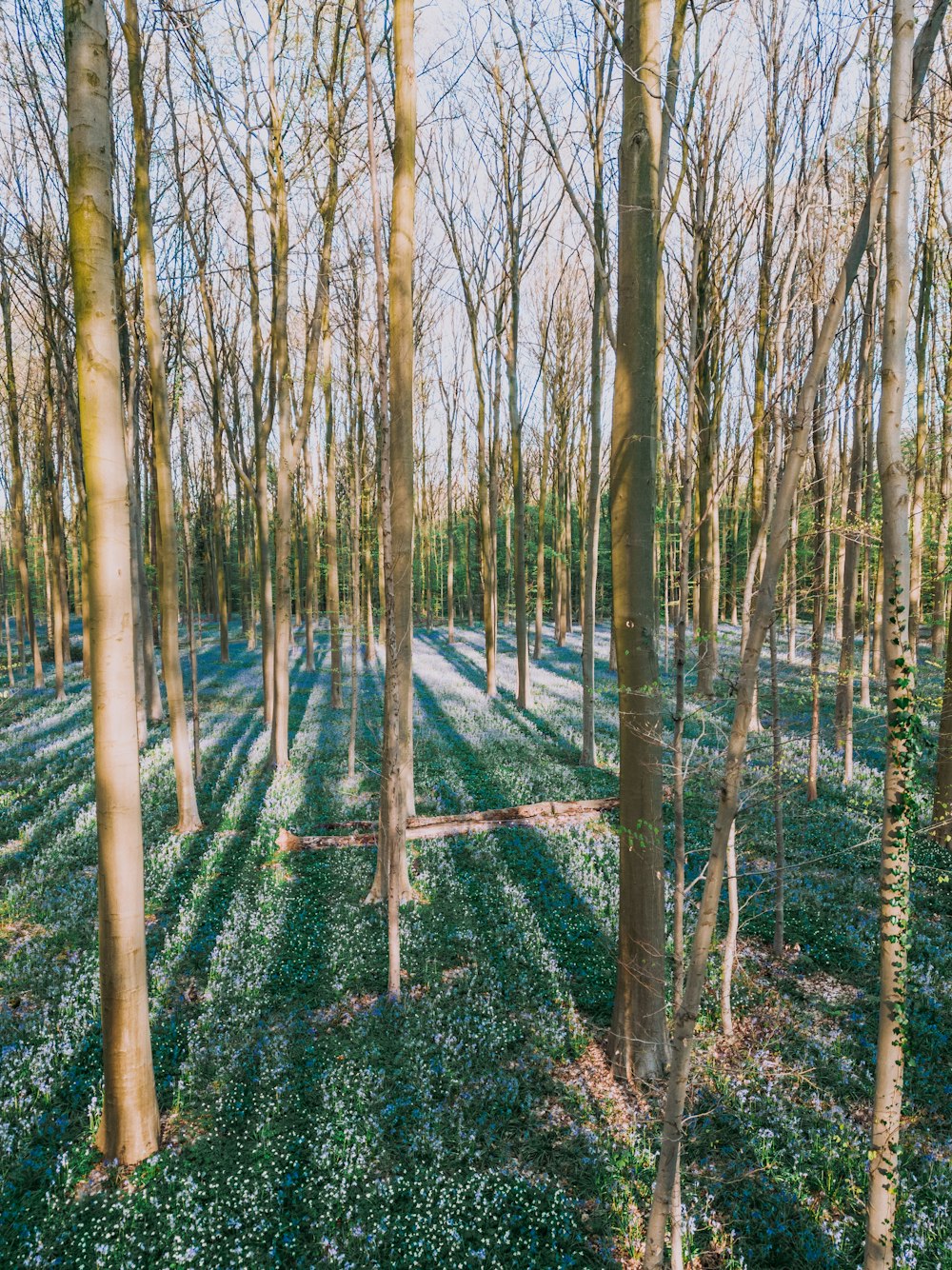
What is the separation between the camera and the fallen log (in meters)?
10.0

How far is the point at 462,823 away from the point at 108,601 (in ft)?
24.5

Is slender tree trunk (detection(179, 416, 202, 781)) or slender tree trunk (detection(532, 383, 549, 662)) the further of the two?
slender tree trunk (detection(532, 383, 549, 662))

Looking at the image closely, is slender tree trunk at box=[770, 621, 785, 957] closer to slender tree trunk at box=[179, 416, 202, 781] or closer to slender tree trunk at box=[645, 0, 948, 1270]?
slender tree trunk at box=[645, 0, 948, 1270]

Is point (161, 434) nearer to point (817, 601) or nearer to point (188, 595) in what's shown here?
point (188, 595)

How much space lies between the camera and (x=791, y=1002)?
20.1 ft

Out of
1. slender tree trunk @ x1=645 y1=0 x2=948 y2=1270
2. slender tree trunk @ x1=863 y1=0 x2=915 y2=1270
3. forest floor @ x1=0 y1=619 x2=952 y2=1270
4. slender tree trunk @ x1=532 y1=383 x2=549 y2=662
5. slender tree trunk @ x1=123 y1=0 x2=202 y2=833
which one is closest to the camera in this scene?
slender tree trunk @ x1=645 y1=0 x2=948 y2=1270

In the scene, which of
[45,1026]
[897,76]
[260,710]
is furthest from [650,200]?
[260,710]

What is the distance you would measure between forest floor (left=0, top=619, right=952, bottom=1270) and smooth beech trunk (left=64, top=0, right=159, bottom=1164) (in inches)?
26.9

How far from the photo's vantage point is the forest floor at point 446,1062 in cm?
398

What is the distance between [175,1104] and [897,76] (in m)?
8.37

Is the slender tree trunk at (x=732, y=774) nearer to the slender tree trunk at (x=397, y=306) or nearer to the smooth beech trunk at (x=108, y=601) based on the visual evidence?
the smooth beech trunk at (x=108, y=601)

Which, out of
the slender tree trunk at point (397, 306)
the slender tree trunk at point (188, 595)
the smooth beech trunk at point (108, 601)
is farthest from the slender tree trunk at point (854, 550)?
the slender tree trunk at point (188, 595)

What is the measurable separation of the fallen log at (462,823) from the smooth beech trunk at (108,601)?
536cm

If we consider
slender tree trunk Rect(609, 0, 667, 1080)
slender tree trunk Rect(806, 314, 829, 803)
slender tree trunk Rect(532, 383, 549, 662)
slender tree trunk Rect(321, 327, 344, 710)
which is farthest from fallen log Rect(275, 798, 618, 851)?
slender tree trunk Rect(532, 383, 549, 662)
